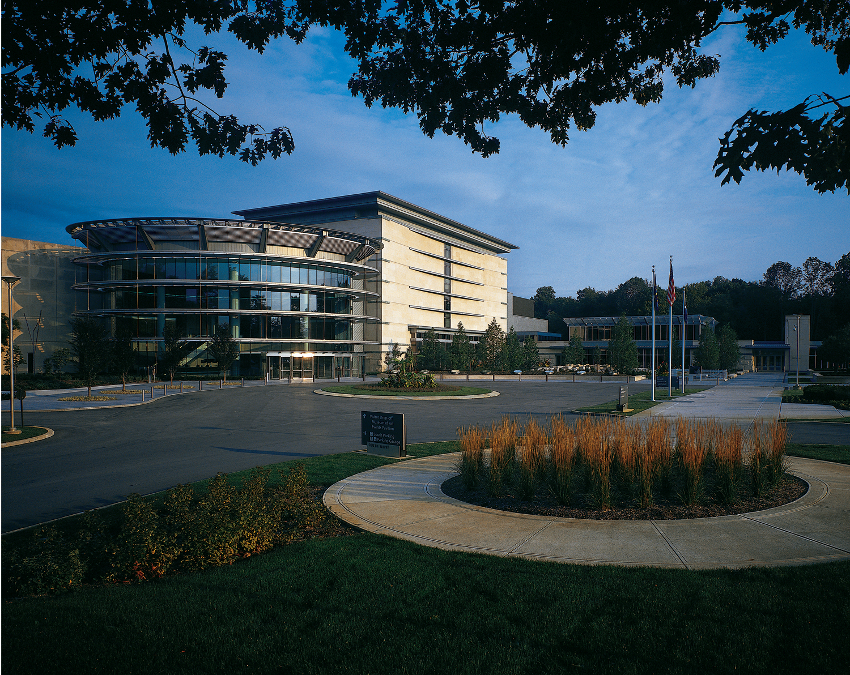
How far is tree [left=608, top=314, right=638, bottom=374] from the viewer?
63.8 m

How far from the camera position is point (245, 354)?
177ft

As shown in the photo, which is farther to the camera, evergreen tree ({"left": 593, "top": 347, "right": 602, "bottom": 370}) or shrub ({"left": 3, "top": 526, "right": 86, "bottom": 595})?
evergreen tree ({"left": 593, "top": 347, "right": 602, "bottom": 370})

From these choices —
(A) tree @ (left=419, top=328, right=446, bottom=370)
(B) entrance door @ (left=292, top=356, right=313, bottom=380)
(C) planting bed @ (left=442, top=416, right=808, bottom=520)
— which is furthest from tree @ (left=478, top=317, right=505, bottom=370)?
(C) planting bed @ (left=442, top=416, right=808, bottom=520)

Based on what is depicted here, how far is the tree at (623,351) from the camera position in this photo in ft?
209

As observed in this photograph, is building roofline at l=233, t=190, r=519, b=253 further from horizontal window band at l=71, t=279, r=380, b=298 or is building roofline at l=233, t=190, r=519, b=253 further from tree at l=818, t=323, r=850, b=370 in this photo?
tree at l=818, t=323, r=850, b=370

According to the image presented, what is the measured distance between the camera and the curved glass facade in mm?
52125

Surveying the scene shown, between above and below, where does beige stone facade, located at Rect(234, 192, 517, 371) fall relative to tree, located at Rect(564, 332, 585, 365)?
above

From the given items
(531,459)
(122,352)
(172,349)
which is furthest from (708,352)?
(531,459)

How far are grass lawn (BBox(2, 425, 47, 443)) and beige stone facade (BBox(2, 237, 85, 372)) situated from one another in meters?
40.7

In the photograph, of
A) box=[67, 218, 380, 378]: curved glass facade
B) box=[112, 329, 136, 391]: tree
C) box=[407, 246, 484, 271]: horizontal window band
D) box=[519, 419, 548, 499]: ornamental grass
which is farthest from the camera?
box=[407, 246, 484, 271]: horizontal window band

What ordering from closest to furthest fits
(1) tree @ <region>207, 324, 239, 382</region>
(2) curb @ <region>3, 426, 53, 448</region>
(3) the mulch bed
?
(3) the mulch bed → (2) curb @ <region>3, 426, 53, 448</region> → (1) tree @ <region>207, 324, 239, 382</region>

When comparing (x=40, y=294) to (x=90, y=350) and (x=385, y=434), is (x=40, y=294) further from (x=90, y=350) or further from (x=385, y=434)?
(x=385, y=434)

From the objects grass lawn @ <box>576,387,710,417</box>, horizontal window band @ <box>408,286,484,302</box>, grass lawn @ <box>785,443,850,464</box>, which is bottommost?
grass lawn @ <box>576,387,710,417</box>

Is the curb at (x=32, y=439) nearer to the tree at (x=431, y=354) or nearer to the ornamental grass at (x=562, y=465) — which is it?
the ornamental grass at (x=562, y=465)
